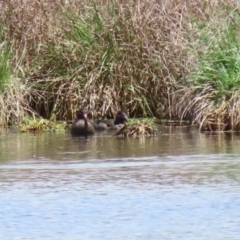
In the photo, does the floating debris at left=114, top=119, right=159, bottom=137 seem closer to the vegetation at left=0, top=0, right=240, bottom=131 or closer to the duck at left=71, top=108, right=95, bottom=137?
the duck at left=71, top=108, right=95, bottom=137

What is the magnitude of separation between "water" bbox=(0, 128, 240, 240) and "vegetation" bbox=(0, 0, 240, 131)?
327 centimetres

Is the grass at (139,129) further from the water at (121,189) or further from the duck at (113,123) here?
the water at (121,189)

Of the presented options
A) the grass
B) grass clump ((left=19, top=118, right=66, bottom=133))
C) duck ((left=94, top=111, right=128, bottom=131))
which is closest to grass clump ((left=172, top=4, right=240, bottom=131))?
the grass

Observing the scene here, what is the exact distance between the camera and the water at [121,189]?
31.8 ft

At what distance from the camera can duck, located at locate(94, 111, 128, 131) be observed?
19.0 meters

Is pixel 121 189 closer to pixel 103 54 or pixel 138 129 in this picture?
pixel 138 129

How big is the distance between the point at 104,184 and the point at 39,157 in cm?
291

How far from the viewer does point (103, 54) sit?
2084 cm

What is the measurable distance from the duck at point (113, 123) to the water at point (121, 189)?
1832mm

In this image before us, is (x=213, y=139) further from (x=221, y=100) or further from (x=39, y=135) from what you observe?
(x=39, y=135)

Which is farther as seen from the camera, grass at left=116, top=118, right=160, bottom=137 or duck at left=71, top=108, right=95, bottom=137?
duck at left=71, top=108, right=95, bottom=137

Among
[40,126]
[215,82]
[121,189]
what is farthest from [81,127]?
[121,189]

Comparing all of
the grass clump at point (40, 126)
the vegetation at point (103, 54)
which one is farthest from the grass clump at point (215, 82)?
the grass clump at point (40, 126)

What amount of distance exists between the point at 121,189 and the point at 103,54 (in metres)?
9.28
